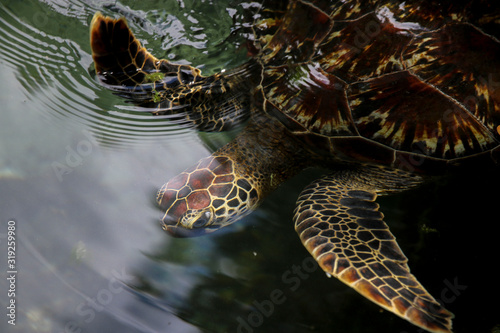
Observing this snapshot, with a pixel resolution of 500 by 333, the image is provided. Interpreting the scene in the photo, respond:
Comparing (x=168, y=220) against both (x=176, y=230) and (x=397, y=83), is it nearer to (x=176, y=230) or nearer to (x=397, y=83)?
(x=176, y=230)

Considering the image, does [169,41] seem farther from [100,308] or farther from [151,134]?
[100,308]

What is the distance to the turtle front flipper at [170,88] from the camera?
3.06 m

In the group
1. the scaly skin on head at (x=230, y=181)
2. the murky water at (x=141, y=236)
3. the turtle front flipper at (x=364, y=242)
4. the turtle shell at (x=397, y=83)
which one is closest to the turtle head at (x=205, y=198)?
the scaly skin on head at (x=230, y=181)

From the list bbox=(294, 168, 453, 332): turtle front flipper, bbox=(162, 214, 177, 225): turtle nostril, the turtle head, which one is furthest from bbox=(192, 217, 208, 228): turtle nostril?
bbox=(294, 168, 453, 332): turtle front flipper

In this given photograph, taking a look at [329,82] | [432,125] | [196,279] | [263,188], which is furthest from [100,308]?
[432,125]

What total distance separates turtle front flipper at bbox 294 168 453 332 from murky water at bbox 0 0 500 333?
38cm

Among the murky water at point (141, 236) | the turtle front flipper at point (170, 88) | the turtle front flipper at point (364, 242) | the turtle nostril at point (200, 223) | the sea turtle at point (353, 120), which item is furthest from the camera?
the turtle front flipper at point (170, 88)

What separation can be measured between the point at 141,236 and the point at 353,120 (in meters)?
1.73

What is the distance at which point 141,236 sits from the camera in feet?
8.70

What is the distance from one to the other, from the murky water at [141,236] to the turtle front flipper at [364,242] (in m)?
0.38

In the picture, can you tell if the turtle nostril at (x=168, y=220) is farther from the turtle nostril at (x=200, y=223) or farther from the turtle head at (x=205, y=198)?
the turtle nostril at (x=200, y=223)

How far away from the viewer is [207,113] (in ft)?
10.2

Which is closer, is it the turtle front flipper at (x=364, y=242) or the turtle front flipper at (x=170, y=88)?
the turtle front flipper at (x=364, y=242)

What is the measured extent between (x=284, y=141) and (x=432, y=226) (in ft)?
4.43
